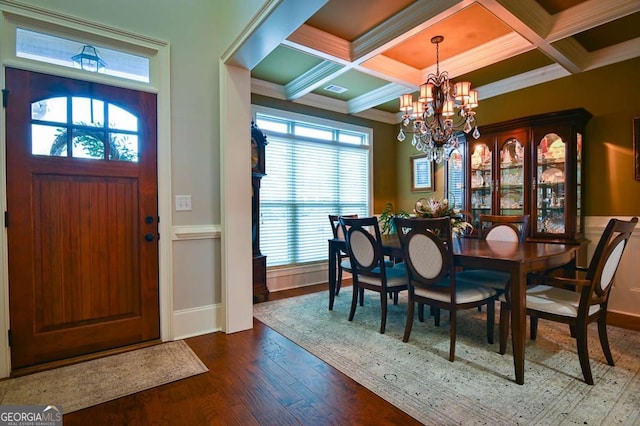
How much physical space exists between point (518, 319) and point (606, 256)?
0.65 meters

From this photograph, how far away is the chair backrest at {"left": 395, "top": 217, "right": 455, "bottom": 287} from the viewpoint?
2346mm

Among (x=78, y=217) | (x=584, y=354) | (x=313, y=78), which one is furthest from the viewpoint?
(x=313, y=78)

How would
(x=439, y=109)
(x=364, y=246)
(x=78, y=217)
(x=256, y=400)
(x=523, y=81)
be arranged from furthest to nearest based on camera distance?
1. (x=523, y=81)
2. (x=439, y=109)
3. (x=364, y=246)
4. (x=78, y=217)
5. (x=256, y=400)

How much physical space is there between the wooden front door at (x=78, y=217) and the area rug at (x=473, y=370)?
131 cm

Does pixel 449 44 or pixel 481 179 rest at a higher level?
pixel 449 44

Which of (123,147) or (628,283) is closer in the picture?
(123,147)

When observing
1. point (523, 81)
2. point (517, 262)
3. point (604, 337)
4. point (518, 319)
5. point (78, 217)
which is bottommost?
point (604, 337)

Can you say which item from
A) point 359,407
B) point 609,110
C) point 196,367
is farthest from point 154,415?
point 609,110

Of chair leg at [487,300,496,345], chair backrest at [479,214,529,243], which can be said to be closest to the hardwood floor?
chair leg at [487,300,496,345]

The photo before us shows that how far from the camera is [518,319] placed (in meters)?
2.03

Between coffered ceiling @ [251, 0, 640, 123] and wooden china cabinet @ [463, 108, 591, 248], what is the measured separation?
2.23 feet

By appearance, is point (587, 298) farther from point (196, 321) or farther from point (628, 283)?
point (196, 321)

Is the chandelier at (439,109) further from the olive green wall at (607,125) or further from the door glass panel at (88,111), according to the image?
the door glass panel at (88,111)

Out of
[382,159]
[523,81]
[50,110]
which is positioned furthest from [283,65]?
[523,81]
